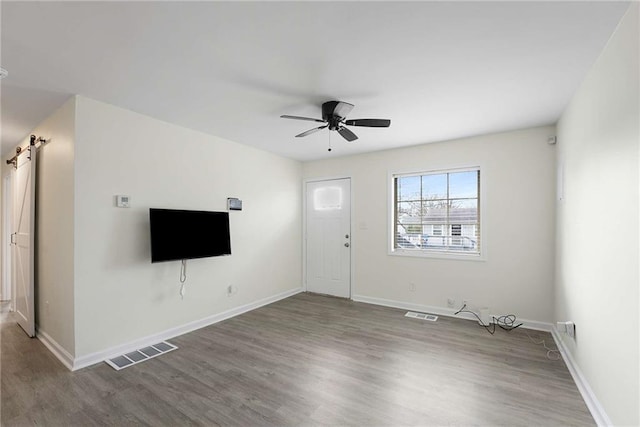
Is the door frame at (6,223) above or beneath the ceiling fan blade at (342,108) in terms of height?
beneath

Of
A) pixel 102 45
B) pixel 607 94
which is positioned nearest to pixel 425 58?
pixel 607 94

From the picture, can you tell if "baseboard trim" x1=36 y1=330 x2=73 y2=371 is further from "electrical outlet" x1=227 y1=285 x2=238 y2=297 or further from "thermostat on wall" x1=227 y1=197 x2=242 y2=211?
"thermostat on wall" x1=227 y1=197 x2=242 y2=211

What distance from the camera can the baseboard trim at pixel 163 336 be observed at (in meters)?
2.69

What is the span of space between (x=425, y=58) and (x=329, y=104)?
0.94 m

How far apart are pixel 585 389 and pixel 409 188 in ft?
9.86

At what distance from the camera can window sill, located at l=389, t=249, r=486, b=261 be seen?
3.97 metres

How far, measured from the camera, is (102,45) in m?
1.92

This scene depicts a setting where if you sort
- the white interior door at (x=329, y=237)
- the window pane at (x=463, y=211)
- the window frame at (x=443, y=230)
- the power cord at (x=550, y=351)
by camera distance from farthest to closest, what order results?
the white interior door at (x=329, y=237)
the window pane at (x=463, y=211)
the window frame at (x=443, y=230)
the power cord at (x=550, y=351)

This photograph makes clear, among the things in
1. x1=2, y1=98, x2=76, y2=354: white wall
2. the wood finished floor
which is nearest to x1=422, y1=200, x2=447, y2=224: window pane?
the wood finished floor

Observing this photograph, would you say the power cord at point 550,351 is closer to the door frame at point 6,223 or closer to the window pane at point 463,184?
the window pane at point 463,184

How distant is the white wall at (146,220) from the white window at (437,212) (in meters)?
2.20

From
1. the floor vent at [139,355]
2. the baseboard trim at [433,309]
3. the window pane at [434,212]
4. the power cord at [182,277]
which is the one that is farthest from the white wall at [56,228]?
the window pane at [434,212]

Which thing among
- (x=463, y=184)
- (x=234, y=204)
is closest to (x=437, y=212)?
(x=463, y=184)

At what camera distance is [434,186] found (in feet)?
14.3
